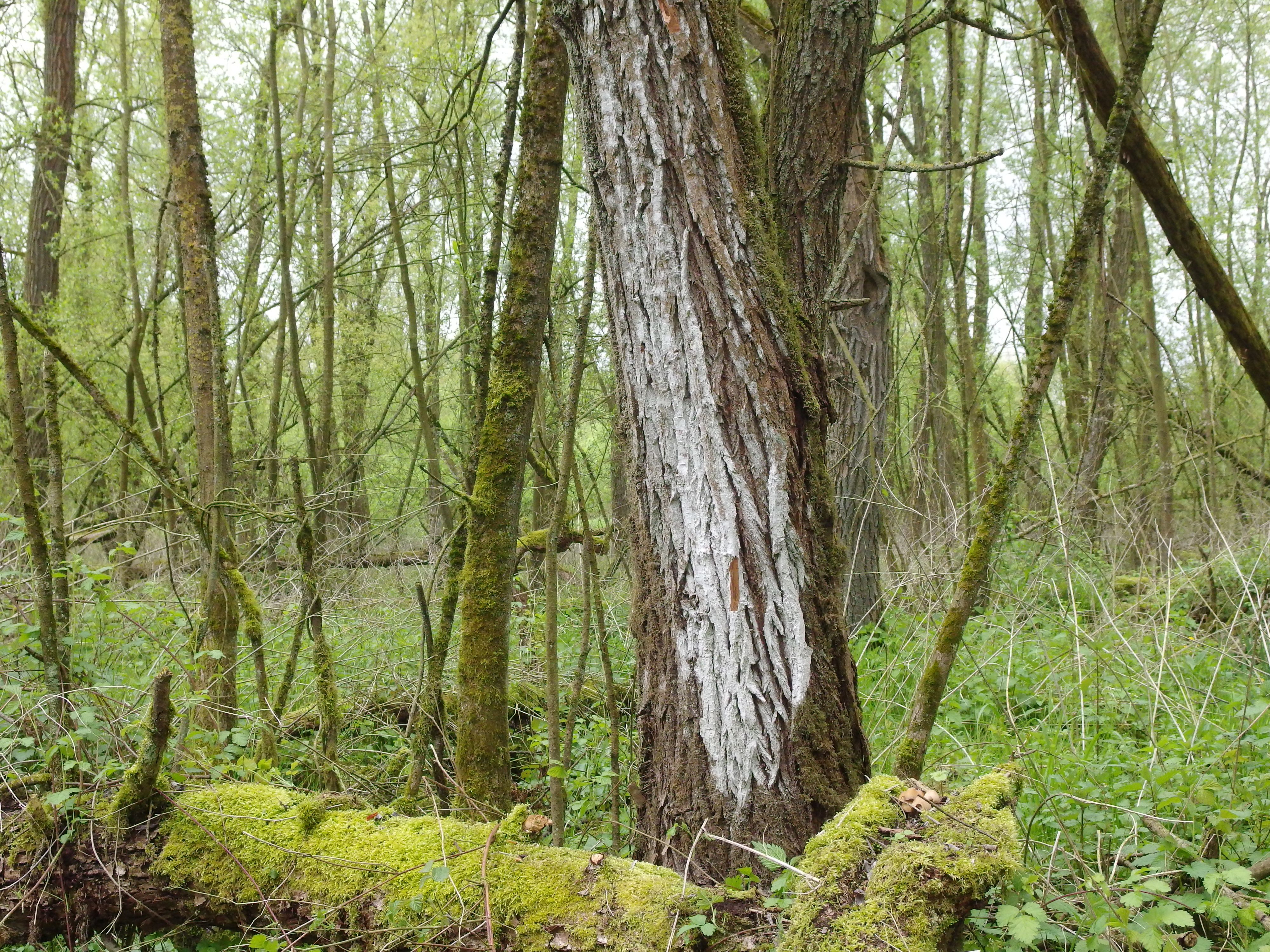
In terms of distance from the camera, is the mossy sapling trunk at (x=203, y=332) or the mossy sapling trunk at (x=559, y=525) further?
the mossy sapling trunk at (x=203, y=332)

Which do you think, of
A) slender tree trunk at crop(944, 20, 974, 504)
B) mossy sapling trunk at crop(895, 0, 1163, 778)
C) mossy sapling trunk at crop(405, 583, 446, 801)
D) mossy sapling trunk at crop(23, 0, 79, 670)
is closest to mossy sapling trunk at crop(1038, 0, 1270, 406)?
mossy sapling trunk at crop(895, 0, 1163, 778)

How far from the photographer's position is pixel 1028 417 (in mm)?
2328

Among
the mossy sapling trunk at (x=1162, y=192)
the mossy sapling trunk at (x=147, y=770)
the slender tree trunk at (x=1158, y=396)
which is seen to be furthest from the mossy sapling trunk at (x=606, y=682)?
the slender tree trunk at (x=1158, y=396)

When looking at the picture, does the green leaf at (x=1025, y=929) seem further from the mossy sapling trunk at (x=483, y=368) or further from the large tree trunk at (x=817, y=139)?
the mossy sapling trunk at (x=483, y=368)

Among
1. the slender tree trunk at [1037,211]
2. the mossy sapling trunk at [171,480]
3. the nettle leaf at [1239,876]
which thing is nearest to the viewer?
the nettle leaf at [1239,876]

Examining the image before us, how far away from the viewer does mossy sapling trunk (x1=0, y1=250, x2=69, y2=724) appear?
2.80 m

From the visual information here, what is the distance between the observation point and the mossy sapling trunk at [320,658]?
320 centimetres

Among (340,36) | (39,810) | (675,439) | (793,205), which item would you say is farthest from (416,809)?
(340,36)

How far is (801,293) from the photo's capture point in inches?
95.3

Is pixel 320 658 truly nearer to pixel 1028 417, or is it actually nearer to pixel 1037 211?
pixel 1028 417

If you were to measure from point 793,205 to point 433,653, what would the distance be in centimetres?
190

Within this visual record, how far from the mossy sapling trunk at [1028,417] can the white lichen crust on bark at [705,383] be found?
1.32 ft

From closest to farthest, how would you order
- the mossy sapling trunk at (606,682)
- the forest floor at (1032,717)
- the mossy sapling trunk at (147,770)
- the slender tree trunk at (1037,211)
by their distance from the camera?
1. the forest floor at (1032,717)
2. the mossy sapling trunk at (147,770)
3. the mossy sapling trunk at (606,682)
4. the slender tree trunk at (1037,211)

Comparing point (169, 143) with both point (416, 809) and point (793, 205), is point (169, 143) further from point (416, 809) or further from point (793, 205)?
point (416, 809)
